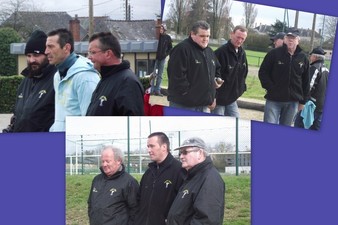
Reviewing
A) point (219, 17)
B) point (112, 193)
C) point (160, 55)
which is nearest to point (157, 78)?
point (160, 55)

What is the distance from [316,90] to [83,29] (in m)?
1.60

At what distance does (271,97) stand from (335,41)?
1.96 feet

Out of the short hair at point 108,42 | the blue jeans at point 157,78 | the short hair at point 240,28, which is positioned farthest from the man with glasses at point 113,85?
the short hair at point 240,28

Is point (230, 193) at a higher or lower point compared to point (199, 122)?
lower

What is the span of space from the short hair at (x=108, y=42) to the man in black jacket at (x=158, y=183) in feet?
2.05

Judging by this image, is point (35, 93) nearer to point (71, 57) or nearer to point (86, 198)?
point (71, 57)

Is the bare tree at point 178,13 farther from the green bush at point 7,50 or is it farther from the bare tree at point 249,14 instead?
the green bush at point 7,50

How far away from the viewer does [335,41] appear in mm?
4820

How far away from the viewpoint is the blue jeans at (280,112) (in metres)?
5.02

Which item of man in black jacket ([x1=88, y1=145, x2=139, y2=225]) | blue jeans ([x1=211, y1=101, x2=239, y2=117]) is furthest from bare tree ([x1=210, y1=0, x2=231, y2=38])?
man in black jacket ([x1=88, y1=145, x2=139, y2=225])

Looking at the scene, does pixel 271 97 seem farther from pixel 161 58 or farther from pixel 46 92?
pixel 46 92

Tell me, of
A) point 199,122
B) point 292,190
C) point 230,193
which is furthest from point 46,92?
point 292,190

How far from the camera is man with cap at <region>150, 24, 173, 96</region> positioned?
16.9 ft

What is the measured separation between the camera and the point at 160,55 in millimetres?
5148
